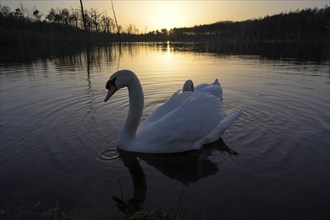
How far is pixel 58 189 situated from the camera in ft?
13.1

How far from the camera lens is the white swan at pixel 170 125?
A: 15.2ft

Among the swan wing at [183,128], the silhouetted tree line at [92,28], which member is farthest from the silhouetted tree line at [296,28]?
the swan wing at [183,128]

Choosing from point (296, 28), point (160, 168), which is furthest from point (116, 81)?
point (296, 28)

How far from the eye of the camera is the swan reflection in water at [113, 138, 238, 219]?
3.70 m

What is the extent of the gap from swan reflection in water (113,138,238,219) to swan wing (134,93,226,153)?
0.54 feet

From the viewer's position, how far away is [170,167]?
15.3 feet

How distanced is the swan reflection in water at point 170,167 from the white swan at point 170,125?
155 millimetres

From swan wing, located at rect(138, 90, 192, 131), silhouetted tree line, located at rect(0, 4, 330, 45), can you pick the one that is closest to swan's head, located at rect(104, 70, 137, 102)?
swan wing, located at rect(138, 90, 192, 131)

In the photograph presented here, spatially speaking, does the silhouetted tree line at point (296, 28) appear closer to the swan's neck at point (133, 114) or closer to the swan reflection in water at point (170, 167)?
the swan reflection in water at point (170, 167)

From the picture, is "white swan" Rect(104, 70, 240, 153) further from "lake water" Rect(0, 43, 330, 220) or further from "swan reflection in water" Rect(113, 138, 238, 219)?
"lake water" Rect(0, 43, 330, 220)

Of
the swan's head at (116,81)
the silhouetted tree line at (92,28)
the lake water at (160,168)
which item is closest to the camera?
the lake water at (160,168)

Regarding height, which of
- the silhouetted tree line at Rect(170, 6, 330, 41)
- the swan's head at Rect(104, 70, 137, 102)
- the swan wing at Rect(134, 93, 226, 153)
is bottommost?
the swan wing at Rect(134, 93, 226, 153)

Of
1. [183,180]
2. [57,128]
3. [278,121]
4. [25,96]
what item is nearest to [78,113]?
[57,128]

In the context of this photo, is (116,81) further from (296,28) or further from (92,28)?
(296,28)
